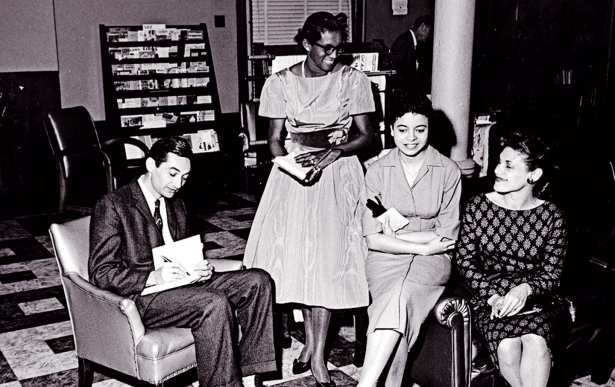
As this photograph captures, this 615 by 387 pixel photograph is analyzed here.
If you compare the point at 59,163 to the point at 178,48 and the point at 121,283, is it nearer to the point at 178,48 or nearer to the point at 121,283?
the point at 178,48

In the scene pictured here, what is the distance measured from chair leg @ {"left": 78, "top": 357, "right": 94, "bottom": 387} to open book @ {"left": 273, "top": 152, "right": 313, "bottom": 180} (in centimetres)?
122

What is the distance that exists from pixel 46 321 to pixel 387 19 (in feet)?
18.8

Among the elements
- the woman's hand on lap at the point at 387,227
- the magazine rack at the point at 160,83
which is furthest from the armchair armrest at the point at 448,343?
the magazine rack at the point at 160,83

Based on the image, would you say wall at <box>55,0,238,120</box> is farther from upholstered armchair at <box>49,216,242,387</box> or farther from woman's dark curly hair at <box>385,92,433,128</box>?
woman's dark curly hair at <box>385,92,433,128</box>

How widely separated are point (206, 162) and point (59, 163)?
79.5 inches

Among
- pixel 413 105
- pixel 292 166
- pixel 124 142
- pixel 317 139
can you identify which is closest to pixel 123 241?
pixel 292 166

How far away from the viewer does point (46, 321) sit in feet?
14.1

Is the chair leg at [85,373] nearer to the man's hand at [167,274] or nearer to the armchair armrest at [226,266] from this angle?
the man's hand at [167,274]

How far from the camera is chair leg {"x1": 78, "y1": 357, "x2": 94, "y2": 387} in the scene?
318 cm

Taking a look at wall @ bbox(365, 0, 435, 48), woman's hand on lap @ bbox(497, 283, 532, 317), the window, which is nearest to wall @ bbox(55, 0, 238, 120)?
the window

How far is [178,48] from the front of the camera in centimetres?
731

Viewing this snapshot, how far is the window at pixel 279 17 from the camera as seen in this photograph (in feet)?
26.0

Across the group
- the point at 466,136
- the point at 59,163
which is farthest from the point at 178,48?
the point at 466,136

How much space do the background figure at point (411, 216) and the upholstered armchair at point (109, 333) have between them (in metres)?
0.83
